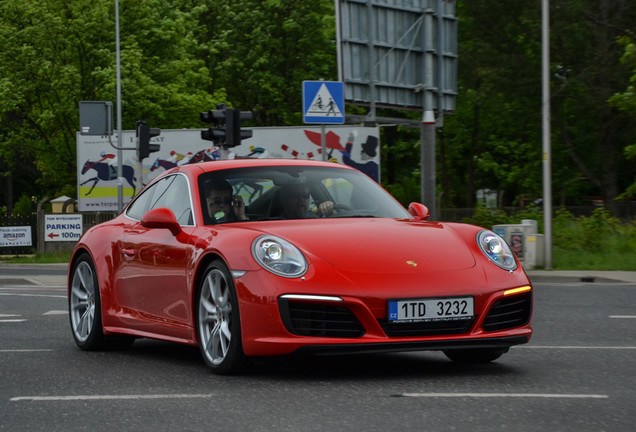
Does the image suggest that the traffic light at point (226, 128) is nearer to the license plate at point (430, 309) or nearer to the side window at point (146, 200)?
the side window at point (146, 200)

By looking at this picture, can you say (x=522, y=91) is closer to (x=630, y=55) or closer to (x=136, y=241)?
(x=630, y=55)

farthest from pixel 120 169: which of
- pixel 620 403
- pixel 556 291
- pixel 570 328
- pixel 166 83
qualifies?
pixel 620 403

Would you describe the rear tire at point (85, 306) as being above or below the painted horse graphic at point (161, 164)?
below

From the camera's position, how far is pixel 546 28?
2339cm

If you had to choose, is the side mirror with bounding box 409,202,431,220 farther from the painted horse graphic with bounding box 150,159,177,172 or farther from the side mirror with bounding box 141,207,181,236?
the painted horse graphic with bounding box 150,159,177,172

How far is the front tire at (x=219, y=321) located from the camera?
6980 mm

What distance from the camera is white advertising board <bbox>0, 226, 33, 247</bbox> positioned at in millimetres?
39969

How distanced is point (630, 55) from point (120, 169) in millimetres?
16423

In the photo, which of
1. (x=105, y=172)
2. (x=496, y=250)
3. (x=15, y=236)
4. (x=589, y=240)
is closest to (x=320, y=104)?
(x=589, y=240)

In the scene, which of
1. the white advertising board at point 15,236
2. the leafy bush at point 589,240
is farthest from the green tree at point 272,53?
the leafy bush at point 589,240

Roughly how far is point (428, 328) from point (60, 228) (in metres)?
32.3

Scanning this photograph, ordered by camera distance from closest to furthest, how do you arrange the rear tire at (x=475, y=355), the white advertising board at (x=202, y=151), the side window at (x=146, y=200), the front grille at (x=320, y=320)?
the front grille at (x=320, y=320)
the rear tire at (x=475, y=355)
the side window at (x=146, y=200)
the white advertising board at (x=202, y=151)

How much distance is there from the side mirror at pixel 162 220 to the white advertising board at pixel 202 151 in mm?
29883

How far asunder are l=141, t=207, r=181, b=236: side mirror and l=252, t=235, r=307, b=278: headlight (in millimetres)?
1008
